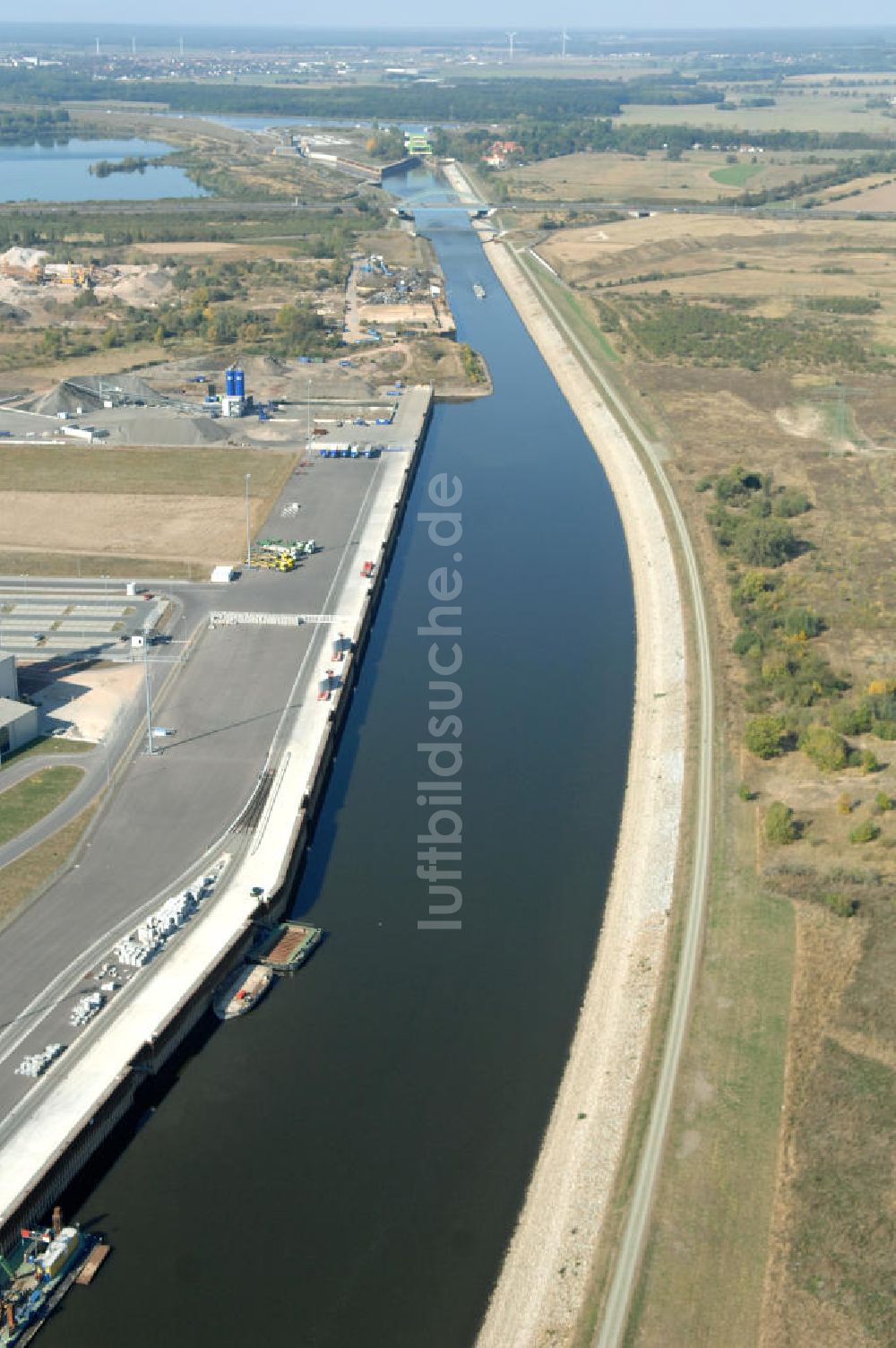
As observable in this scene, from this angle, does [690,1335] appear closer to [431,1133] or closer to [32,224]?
[431,1133]

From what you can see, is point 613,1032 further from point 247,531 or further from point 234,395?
point 234,395

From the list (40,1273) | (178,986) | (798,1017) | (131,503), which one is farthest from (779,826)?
(131,503)

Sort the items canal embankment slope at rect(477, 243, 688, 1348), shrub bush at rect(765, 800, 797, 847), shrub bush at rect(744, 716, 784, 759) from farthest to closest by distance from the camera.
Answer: shrub bush at rect(744, 716, 784, 759) → shrub bush at rect(765, 800, 797, 847) → canal embankment slope at rect(477, 243, 688, 1348)

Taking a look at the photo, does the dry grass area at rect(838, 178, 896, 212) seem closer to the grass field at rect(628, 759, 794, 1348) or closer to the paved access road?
the paved access road

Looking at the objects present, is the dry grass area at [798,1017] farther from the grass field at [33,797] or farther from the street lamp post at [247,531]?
the street lamp post at [247,531]

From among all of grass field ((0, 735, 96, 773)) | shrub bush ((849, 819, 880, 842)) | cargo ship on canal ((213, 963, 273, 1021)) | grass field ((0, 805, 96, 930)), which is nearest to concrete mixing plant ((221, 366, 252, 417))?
grass field ((0, 735, 96, 773))

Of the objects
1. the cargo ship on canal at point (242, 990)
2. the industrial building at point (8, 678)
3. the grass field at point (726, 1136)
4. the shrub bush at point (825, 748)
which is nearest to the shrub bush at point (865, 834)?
the grass field at point (726, 1136)
